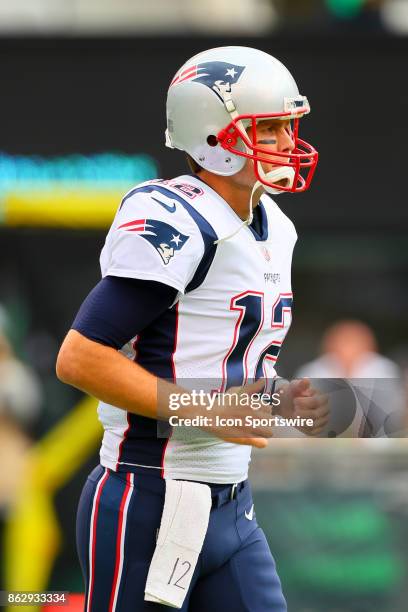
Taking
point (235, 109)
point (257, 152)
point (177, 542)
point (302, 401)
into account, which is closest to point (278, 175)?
point (257, 152)

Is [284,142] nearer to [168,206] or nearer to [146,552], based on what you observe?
[168,206]

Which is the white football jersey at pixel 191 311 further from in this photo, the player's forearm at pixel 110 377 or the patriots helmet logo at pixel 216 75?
the patriots helmet logo at pixel 216 75

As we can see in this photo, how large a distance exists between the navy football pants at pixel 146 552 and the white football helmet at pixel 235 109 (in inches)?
32.6

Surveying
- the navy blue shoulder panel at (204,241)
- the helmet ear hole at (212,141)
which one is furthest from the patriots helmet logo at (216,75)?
the navy blue shoulder panel at (204,241)

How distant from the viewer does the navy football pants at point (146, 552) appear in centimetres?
329

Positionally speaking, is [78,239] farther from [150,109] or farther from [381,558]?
[381,558]

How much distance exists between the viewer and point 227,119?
11.3ft

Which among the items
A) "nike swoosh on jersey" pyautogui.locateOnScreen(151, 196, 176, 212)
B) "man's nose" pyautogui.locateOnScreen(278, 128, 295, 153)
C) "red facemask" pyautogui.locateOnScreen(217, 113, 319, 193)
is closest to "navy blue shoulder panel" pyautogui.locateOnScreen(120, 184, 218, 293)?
"nike swoosh on jersey" pyautogui.locateOnScreen(151, 196, 176, 212)

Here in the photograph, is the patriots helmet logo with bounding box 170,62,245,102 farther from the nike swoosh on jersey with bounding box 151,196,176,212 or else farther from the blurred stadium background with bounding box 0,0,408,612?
the blurred stadium background with bounding box 0,0,408,612

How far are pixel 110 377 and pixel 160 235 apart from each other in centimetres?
36

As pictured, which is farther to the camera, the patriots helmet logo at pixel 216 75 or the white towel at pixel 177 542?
the patriots helmet logo at pixel 216 75

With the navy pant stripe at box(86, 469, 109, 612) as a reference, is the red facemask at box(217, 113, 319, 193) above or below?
above

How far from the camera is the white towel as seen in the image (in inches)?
127

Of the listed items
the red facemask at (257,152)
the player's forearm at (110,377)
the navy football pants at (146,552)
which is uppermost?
the red facemask at (257,152)
